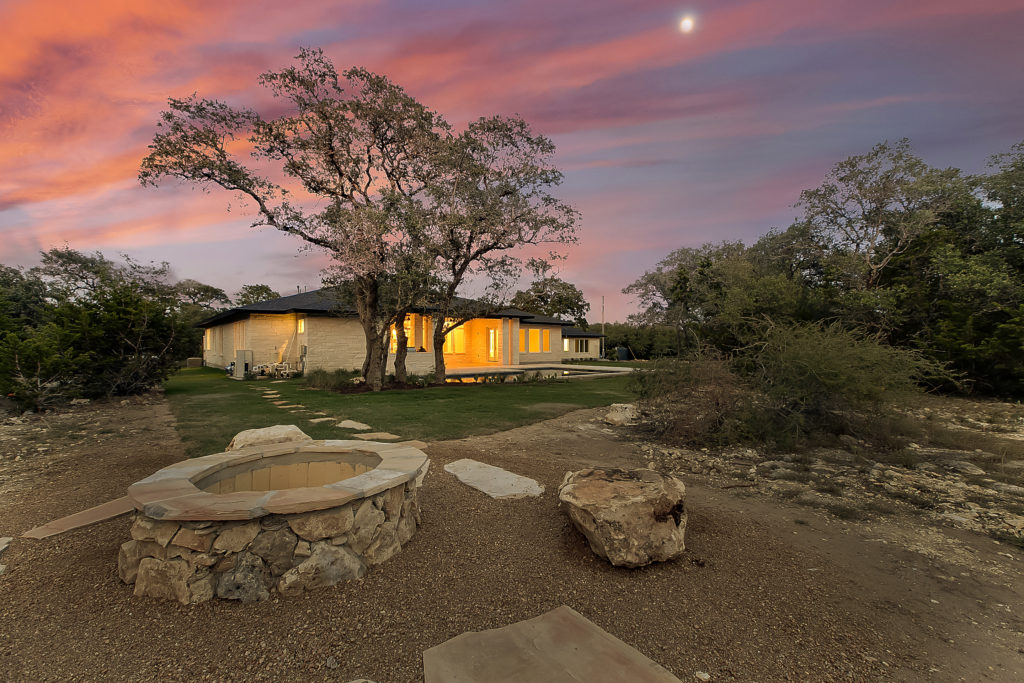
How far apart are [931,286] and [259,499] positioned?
18.9m

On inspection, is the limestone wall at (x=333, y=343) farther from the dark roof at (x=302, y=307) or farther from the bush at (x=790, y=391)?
the bush at (x=790, y=391)

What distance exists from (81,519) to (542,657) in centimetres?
394

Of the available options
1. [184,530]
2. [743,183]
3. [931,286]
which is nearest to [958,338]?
[931,286]

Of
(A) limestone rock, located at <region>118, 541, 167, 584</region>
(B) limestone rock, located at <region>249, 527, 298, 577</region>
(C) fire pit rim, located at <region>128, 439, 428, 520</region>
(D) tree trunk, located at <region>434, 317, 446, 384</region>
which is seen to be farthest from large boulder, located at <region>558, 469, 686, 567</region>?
(D) tree trunk, located at <region>434, 317, 446, 384</region>

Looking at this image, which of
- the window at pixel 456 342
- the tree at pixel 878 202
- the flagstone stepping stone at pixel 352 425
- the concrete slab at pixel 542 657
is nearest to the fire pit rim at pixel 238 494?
the concrete slab at pixel 542 657

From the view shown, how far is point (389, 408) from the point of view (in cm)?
927

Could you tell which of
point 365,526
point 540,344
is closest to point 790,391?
point 365,526

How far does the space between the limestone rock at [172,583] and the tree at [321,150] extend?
970 centimetres

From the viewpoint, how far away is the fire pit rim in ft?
7.88

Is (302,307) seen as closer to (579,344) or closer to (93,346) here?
(93,346)

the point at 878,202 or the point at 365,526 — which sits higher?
the point at 878,202

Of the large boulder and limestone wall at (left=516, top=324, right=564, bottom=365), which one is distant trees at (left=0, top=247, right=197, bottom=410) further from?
limestone wall at (left=516, top=324, right=564, bottom=365)

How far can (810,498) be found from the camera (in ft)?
13.5

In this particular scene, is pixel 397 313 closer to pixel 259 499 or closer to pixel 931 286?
pixel 259 499
